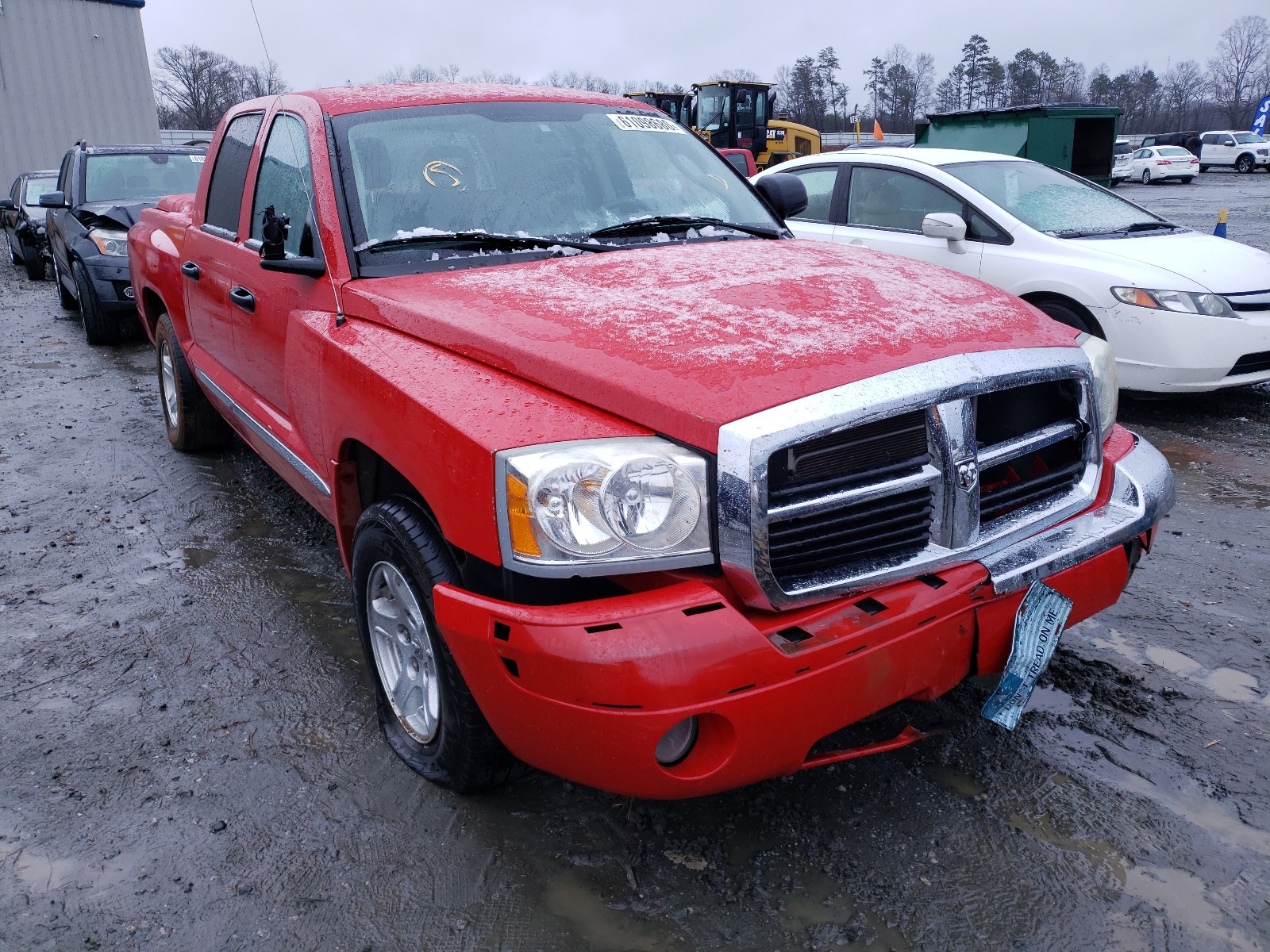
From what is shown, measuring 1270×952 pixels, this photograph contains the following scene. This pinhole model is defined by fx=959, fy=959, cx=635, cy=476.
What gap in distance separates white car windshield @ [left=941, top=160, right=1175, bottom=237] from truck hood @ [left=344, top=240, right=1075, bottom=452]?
3.67 metres

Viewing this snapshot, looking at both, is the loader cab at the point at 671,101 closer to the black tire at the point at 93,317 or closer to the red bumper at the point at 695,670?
the black tire at the point at 93,317

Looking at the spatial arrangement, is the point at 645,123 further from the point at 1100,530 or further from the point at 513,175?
the point at 1100,530

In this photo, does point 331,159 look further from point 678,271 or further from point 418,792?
point 418,792

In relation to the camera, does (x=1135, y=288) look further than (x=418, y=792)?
Yes

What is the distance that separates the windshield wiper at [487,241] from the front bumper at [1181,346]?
146 inches

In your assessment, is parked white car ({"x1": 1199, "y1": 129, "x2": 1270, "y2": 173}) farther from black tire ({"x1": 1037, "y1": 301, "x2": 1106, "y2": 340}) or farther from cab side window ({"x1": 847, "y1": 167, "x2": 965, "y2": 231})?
black tire ({"x1": 1037, "y1": 301, "x2": 1106, "y2": 340})

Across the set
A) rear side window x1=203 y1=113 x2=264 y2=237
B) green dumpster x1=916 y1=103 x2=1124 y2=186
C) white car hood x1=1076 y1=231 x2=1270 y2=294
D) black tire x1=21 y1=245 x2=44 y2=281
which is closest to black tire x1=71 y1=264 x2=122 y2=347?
rear side window x1=203 y1=113 x2=264 y2=237

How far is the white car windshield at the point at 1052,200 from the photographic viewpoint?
6148mm

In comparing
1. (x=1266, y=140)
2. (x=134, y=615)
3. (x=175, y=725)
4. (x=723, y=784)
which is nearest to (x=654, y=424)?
(x=723, y=784)

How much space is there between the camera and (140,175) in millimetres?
9648

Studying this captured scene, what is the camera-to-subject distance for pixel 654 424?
1967mm

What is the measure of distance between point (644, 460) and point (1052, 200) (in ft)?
18.1

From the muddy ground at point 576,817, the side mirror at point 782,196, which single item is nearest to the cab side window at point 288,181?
the muddy ground at point 576,817

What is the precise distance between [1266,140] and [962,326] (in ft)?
144
